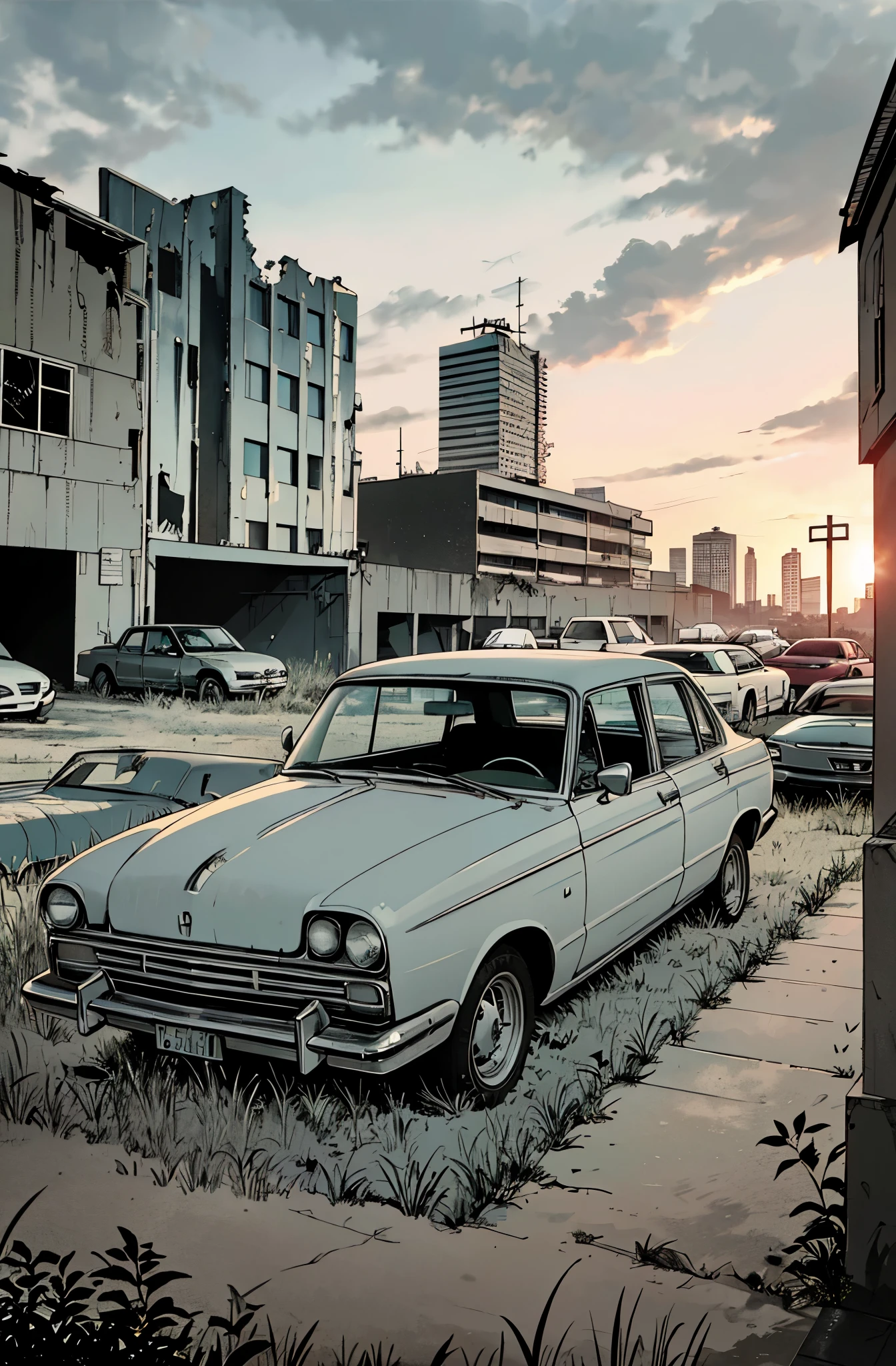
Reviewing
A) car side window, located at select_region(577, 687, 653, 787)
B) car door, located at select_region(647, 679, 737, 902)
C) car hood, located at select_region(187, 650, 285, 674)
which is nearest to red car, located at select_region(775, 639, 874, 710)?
car hood, located at select_region(187, 650, 285, 674)

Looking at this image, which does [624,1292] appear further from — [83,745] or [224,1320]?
[83,745]

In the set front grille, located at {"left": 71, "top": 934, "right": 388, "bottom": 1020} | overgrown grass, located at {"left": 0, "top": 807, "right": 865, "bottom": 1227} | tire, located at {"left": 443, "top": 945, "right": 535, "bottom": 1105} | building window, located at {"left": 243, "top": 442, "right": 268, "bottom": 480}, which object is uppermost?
building window, located at {"left": 243, "top": 442, "right": 268, "bottom": 480}

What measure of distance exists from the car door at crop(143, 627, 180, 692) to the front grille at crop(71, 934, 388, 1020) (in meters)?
13.5

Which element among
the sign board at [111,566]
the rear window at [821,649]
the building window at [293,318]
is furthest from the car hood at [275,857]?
the building window at [293,318]

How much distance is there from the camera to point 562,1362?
7.74 feet

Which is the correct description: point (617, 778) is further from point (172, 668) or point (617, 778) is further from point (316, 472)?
point (316, 472)

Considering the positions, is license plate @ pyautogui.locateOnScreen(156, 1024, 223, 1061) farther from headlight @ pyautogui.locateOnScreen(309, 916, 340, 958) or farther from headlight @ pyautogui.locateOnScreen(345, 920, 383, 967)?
headlight @ pyautogui.locateOnScreen(345, 920, 383, 967)

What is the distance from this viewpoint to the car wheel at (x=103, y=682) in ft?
56.0

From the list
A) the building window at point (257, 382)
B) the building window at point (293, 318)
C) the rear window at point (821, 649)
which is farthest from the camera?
the building window at point (293, 318)

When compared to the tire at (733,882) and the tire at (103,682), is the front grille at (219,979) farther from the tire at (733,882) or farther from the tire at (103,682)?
the tire at (103,682)

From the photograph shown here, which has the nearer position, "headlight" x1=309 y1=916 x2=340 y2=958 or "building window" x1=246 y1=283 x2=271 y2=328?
"headlight" x1=309 y1=916 x2=340 y2=958

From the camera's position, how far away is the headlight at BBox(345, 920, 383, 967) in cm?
323

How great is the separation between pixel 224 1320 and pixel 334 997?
113cm

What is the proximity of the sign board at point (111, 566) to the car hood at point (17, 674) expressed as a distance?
3.99 m
